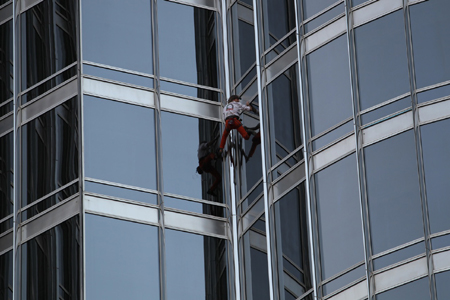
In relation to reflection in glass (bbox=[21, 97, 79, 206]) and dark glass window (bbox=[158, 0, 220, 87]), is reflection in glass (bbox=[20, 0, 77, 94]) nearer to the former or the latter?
reflection in glass (bbox=[21, 97, 79, 206])

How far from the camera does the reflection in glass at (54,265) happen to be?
1315 inches

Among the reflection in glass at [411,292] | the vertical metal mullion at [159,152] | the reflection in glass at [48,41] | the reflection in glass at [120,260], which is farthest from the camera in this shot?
the reflection in glass at [48,41]

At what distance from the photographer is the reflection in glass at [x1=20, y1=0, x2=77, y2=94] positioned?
117ft

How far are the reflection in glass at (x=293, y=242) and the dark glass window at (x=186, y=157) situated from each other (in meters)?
1.84

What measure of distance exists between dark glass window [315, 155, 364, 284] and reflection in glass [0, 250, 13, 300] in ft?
23.7

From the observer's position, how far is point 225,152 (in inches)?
1410

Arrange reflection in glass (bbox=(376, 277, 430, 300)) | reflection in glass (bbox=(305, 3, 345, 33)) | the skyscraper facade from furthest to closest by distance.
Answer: reflection in glass (bbox=(305, 3, 345, 33)) < the skyscraper facade < reflection in glass (bbox=(376, 277, 430, 300))

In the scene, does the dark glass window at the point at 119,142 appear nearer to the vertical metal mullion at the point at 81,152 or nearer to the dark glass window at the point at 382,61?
the vertical metal mullion at the point at 81,152

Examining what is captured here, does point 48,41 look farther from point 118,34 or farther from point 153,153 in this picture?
point 153,153

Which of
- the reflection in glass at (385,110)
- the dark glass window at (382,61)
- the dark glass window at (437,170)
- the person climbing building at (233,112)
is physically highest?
the dark glass window at (382,61)

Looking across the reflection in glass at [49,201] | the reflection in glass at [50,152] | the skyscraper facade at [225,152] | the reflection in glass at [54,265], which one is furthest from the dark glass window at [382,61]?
the reflection in glass at [54,265]

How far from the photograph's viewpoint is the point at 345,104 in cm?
3450

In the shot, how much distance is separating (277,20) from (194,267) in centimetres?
651

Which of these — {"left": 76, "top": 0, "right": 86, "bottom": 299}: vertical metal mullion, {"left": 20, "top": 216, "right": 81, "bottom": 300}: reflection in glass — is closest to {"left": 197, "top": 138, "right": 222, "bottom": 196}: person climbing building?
{"left": 76, "top": 0, "right": 86, "bottom": 299}: vertical metal mullion
